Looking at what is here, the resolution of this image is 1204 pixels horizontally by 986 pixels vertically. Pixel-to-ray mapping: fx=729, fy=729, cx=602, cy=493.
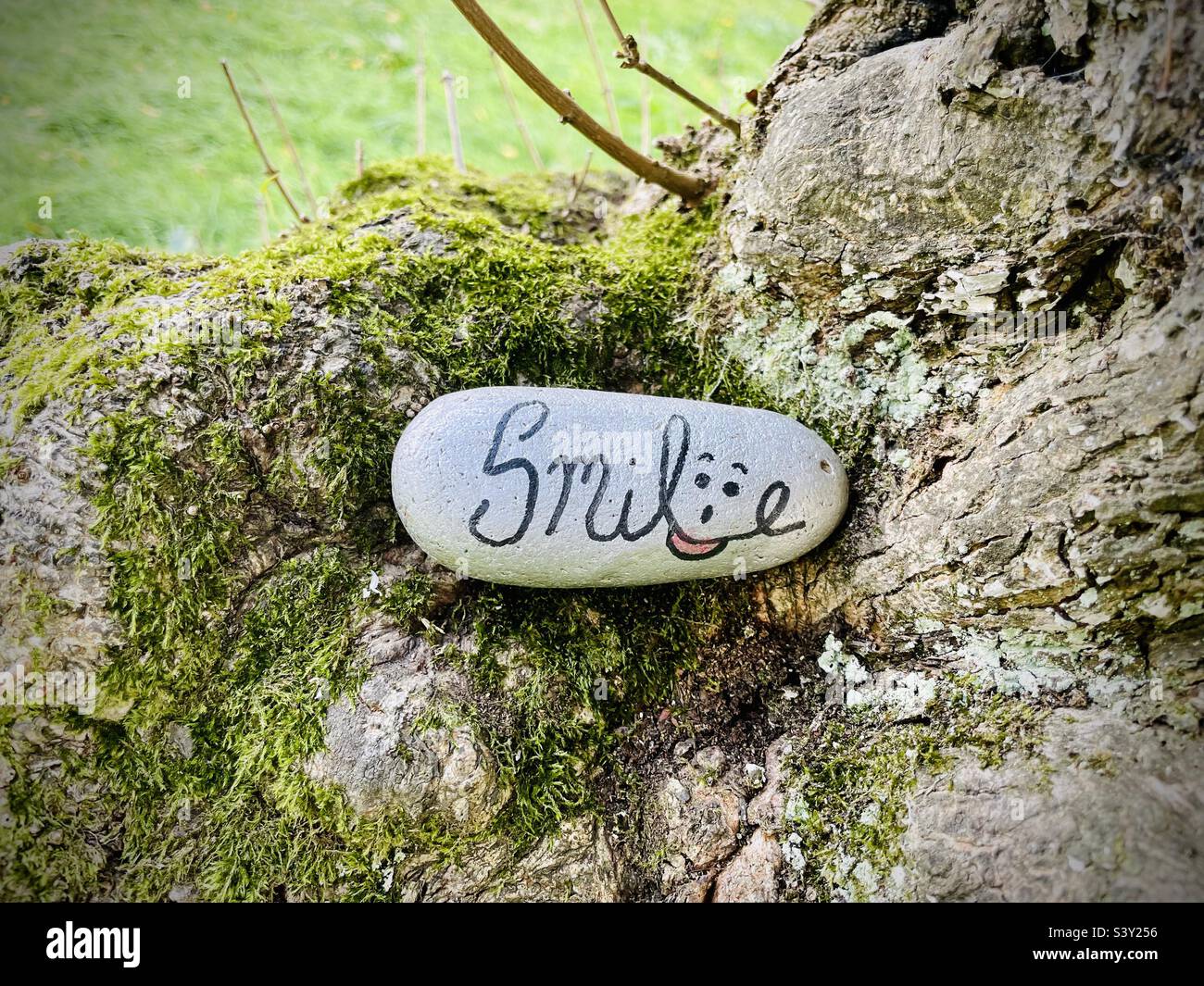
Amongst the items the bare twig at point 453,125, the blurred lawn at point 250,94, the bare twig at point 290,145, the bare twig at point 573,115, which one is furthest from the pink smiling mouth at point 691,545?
the bare twig at point 290,145

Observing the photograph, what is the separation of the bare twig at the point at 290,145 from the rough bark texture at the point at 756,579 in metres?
1.04

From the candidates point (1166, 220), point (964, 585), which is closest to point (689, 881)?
point (964, 585)

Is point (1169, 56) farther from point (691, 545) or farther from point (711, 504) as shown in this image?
point (691, 545)

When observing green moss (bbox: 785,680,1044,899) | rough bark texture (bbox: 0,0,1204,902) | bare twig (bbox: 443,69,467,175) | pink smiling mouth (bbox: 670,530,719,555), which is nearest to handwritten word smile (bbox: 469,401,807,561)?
pink smiling mouth (bbox: 670,530,719,555)

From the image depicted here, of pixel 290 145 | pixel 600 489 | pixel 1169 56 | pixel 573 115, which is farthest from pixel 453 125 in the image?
pixel 1169 56

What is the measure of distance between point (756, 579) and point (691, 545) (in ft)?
1.17

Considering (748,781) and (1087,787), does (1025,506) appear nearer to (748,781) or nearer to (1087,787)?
(1087,787)

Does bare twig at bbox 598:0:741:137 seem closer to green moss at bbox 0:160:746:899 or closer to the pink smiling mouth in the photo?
green moss at bbox 0:160:746:899

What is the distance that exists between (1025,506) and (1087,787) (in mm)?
646

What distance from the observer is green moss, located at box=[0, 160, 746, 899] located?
6.25ft

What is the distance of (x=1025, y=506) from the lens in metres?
1.80

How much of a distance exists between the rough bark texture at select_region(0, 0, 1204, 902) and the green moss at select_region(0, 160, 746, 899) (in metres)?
0.01

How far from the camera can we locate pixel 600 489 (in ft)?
6.41

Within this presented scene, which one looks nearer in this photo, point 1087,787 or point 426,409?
point 1087,787
